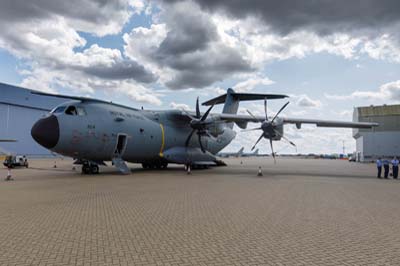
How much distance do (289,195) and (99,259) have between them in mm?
7981

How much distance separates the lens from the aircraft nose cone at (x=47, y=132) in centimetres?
1550

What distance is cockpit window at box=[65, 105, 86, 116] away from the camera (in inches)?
655

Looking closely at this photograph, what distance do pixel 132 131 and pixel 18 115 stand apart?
5203 centimetres

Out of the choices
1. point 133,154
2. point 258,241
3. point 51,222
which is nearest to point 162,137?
point 133,154

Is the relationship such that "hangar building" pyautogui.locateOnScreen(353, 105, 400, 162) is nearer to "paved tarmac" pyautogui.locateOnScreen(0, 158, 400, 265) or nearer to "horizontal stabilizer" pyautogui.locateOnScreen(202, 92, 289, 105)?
"horizontal stabilizer" pyautogui.locateOnScreen(202, 92, 289, 105)

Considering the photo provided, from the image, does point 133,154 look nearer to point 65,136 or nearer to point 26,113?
point 65,136

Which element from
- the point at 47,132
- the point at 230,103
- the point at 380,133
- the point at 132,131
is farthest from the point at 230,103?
the point at 380,133

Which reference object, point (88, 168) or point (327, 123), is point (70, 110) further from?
point (327, 123)

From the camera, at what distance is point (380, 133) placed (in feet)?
204

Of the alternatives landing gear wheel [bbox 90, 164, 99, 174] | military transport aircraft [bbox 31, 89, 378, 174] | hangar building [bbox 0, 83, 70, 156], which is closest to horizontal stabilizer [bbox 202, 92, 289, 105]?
military transport aircraft [bbox 31, 89, 378, 174]

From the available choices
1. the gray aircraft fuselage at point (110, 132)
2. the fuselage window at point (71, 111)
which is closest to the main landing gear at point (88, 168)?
the gray aircraft fuselage at point (110, 132)

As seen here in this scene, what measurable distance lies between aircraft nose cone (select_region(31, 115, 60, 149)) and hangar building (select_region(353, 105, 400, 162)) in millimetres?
60750

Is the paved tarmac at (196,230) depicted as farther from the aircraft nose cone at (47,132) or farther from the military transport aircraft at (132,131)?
the military transport aircraft at (132,131)

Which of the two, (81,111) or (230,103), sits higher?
(230,103)
